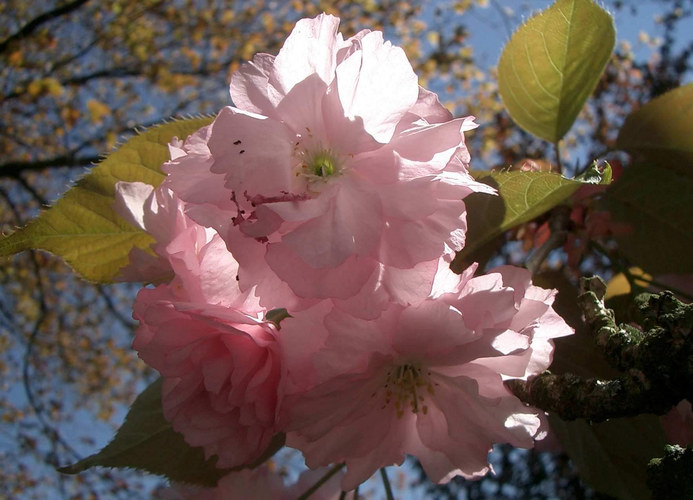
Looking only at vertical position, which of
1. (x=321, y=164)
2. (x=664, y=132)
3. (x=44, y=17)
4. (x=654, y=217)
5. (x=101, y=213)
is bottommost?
(x=44, y=17)

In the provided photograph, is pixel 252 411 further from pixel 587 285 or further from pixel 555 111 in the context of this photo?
pixel 555 111

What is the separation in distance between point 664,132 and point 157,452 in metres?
0.85

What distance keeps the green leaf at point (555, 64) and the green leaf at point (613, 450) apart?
0.44 m

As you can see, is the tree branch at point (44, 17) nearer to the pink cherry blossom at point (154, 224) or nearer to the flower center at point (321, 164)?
the pink cherry blossom at point (154, 224)

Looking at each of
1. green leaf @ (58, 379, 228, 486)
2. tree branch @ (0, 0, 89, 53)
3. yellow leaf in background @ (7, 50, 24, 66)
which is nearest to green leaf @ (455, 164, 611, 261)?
green leaf @ (58, 379, 228, 486)

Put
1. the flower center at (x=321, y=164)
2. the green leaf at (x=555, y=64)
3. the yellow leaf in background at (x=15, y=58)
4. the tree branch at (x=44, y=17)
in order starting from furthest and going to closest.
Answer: the yellow leaf in background at (x=15, y=58), the tree branch at (x=44, y=17), the green leaf at (x=555, y=64), the flower center at (x=321, y=164)

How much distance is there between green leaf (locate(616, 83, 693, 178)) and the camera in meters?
0.90

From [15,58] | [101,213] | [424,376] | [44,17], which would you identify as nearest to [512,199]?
[424,376]

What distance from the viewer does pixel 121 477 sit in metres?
5.03

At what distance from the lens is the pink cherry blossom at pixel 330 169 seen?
460mm

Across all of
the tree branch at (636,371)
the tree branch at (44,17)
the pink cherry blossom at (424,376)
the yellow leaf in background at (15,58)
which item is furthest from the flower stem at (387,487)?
the yellow leaf in background at (15,58)

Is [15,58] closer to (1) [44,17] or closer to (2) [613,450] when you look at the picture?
(1) [44,17]

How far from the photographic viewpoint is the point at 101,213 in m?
0.69

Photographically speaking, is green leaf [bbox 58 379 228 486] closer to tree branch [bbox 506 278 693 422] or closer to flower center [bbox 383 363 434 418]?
flower center [bbox 383 363 434 418]
